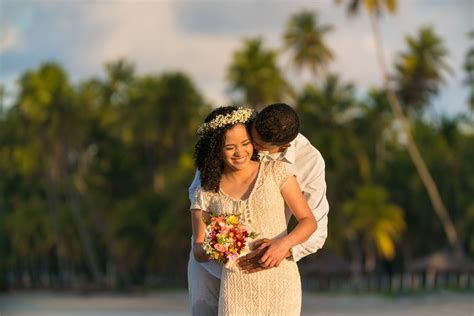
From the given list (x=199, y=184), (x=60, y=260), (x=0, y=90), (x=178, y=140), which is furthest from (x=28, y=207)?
(x=199, y=184)

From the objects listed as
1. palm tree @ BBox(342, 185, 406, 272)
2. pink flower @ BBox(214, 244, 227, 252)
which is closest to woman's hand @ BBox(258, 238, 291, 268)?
pink flower @ BBox(214, 244, 227, 252)

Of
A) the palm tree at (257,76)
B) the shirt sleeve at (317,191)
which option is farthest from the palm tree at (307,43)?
the shirt sleeve at (317,191)

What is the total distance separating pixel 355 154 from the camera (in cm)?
5728

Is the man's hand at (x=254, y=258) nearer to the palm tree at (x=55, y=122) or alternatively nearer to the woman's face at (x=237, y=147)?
the woman's face at (x=237, y=147)

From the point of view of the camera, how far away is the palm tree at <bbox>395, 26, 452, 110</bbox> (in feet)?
200

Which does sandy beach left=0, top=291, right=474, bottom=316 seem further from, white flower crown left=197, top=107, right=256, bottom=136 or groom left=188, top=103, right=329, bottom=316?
white flower crown left=197, top=107, right=256, bottom=136

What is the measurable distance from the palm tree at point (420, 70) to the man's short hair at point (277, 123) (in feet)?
187

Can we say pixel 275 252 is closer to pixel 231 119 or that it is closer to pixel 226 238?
pixel 226 238

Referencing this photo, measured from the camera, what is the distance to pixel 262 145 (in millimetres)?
4855

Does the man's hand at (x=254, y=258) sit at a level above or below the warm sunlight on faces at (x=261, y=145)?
below

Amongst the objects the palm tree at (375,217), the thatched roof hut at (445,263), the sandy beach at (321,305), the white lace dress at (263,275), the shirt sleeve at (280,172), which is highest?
the palm tree at (375,217)

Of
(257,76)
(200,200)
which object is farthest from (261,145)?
(257,76)

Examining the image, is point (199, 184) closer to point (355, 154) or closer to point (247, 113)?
point (247, 113)

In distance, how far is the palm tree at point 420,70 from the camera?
60.9 metres
